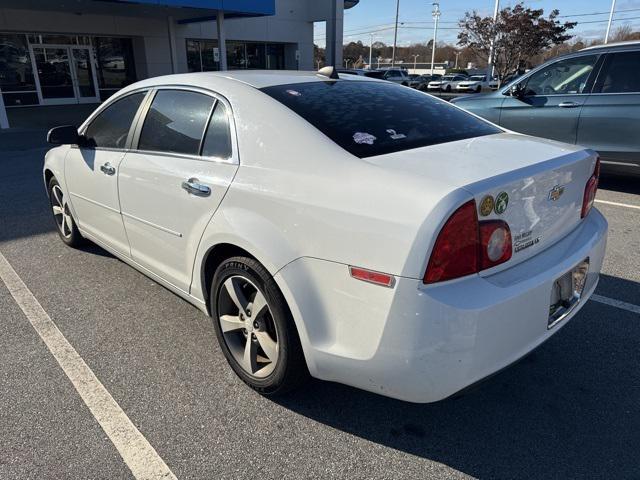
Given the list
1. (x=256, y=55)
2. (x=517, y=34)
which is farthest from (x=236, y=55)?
(x=517, y=34)

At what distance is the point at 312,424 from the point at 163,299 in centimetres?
178

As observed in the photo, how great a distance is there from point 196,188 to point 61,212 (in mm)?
2764

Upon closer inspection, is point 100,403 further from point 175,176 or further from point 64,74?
point 64,74

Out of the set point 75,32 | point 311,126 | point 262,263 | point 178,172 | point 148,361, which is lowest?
point 148,361

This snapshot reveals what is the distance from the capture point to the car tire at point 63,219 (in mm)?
4570

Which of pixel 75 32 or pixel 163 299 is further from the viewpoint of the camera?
pixel 75 32

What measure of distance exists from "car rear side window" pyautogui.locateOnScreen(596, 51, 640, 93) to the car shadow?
14.8ft

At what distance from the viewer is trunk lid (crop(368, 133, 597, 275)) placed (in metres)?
1.96

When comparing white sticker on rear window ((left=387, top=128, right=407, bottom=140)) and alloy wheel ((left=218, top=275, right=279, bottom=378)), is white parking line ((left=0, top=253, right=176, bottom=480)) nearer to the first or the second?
alloy wheel ((left=218, top=275, right=279, bottom=378))

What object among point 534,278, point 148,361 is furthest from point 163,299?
point 534,278

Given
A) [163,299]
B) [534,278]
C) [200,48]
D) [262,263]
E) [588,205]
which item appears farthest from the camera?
[200,48]

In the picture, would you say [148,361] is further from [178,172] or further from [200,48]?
[200,48]

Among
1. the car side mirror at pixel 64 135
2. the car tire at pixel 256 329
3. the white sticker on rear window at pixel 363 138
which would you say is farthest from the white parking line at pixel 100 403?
the white sticker on rear window at pixel 363 138

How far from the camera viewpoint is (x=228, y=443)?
7.50 ft
